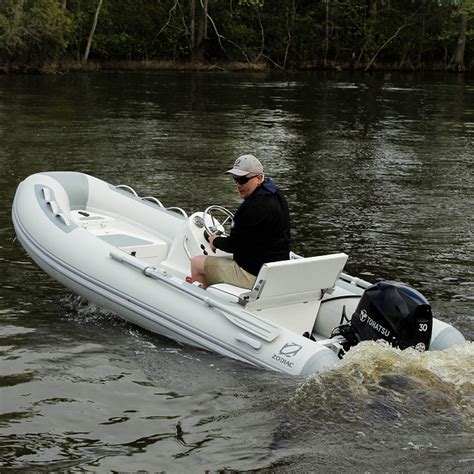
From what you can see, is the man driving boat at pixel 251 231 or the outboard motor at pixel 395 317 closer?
the outboard motor at pixel 395 317

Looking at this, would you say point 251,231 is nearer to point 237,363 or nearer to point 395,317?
point 237,363

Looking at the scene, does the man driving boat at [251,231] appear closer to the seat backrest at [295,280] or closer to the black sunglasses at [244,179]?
the black sunglasses at [244,179]

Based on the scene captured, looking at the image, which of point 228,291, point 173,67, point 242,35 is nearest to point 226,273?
point 228,291

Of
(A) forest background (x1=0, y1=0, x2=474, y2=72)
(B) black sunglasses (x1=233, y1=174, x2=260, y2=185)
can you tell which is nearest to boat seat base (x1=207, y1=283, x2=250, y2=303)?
(B) black sunglasses (x1=233, y1=174, x2=260, y2=185)

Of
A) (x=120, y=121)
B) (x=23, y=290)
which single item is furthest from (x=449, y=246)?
(x=120, y=121)

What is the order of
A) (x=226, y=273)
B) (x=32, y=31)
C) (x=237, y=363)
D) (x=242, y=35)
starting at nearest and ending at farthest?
(x=237, y=363)
(x=226, y=273)
(x=32, y=31)
(x=242, y=35)

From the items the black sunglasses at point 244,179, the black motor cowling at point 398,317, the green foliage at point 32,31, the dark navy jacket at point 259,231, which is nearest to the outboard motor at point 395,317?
the black motor cowling at point 398,317

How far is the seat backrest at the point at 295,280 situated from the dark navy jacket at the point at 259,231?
13.2 inches

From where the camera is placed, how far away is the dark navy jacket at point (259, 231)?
7070 mm

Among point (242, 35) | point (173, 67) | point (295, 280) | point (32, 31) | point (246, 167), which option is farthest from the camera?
point (242, 35)

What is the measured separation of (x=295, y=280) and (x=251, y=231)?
53 cm

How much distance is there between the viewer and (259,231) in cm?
711

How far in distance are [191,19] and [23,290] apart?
33947 mm

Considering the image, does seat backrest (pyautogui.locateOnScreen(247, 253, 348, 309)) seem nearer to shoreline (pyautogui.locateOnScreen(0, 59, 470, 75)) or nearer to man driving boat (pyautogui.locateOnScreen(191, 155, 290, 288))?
man driving boat (pyautogui.locateOnScreen(191, 155, 290, 288))
